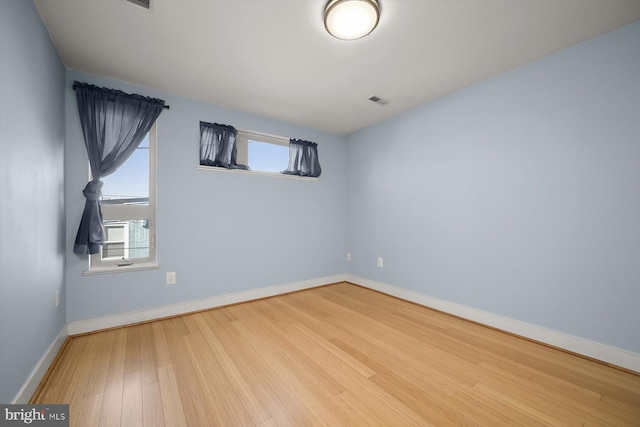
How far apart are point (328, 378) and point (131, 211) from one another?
8.23 feet

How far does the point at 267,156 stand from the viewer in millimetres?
3490

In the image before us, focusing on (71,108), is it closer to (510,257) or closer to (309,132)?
(309,132)

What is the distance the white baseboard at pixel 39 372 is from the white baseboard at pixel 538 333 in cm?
338

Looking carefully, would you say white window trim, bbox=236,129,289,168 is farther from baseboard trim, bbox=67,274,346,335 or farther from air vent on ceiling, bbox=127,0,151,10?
baseboard trim, bbox=67,274,346,335

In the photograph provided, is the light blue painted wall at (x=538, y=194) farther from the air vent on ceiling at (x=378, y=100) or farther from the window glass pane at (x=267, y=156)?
the window glass pane at (x=267, y=156)

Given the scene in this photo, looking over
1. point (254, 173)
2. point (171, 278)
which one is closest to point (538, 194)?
point (254, 173)

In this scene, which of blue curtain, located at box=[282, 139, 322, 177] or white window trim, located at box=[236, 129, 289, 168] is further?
blue curtain, located at box=[282, 139, 322, 177]

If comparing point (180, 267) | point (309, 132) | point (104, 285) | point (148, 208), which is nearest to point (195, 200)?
point (148, 208)

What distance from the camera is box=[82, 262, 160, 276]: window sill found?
230cm

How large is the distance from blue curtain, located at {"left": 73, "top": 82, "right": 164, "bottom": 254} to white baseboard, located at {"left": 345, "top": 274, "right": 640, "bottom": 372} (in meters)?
3.54

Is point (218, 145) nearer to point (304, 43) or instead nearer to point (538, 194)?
point (304, 43)

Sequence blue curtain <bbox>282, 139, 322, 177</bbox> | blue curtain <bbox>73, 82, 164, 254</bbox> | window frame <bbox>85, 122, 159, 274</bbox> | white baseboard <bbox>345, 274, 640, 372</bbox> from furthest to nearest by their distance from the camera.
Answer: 1. blue curtain <bbox>282, 139, 322, 177</bbox>
2. window frame <bbox>85, 122, 159, 274</bbox>
3. blue curtain <bbox>73, 82, 164, 254</bbox>
4. white baseboard <bbox>345, 274, 640, 372</bbox>

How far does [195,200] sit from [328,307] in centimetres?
206

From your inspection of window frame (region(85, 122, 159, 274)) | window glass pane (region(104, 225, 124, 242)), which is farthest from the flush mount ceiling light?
window glass pane (region(104, 225, 124, 242))
